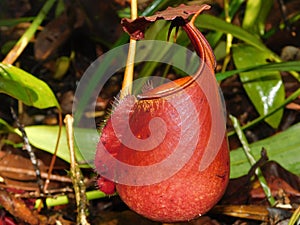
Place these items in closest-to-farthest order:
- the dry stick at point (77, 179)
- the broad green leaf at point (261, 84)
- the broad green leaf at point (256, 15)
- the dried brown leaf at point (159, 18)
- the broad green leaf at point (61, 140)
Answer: the dried brown leaf at point (159, 18) → the dry stick at point (77, 179) → the broad green leaf at point (61, 140) → the broad green leaf at point (261, 84) → the broad green leaf at point (256, 15)

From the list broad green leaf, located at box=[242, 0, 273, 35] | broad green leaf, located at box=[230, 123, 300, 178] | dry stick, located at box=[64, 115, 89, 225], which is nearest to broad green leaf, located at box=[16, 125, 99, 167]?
dry stick, located at box=[64, 115, 89, 225]

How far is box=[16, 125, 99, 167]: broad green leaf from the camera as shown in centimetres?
150

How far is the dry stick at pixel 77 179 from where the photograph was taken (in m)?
1.22

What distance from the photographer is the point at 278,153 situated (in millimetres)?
1479

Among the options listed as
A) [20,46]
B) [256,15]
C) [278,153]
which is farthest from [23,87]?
[256,15]

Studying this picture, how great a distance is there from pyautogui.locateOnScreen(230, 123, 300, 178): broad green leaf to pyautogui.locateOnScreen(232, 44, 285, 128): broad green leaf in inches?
4.4

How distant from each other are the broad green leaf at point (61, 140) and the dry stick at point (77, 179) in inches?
9.2

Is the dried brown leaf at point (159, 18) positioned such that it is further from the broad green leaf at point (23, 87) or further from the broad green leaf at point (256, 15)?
the broad green leaf at point (256, 15)

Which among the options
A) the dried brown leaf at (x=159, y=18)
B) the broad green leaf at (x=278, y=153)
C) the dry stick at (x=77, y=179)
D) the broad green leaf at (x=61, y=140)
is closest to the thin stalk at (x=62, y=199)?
the broad green leaf at (x=61, y=140)

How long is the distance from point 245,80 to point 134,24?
819mm

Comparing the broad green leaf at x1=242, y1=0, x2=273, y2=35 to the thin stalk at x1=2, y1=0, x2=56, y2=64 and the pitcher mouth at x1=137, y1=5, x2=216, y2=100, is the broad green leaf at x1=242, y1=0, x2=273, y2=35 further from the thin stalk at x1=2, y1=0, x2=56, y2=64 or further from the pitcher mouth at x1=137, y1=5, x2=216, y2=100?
the pitcher mouth at x1=137, y1=5, x2=216, y2=100

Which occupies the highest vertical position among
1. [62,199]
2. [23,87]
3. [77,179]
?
[23,87]

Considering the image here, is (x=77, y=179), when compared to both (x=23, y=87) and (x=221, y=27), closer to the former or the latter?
(x=23, y=87)

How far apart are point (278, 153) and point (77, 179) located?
1.84 ft
